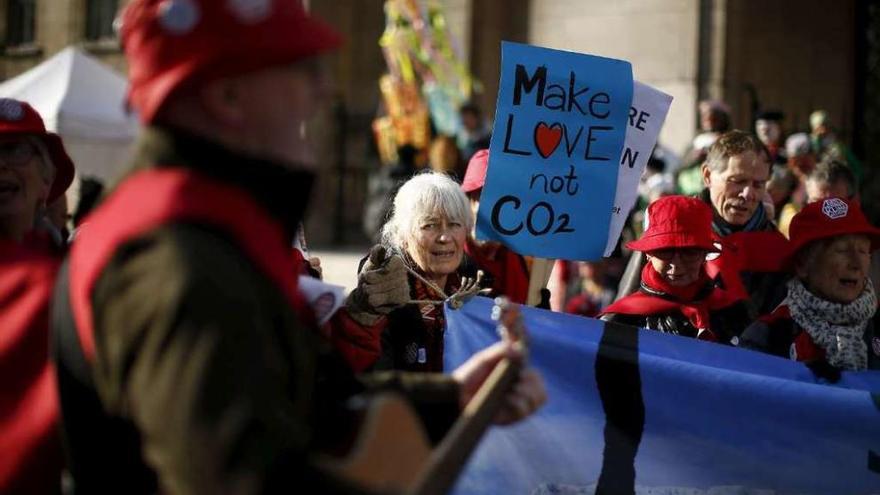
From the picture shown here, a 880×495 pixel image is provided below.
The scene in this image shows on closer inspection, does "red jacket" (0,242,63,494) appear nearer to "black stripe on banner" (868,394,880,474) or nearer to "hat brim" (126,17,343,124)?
"hat brim" (126,17,343,124)

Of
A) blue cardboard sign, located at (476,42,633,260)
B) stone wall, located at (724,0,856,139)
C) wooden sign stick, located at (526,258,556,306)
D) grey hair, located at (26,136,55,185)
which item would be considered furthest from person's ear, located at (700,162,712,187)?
stone wall, located at (724,0,856,139)

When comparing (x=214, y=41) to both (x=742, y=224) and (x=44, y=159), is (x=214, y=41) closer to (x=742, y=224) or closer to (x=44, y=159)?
(x=44, y=159)

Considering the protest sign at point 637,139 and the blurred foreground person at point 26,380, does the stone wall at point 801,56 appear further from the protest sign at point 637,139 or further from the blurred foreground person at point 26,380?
the blurred foreground person at point 26,380

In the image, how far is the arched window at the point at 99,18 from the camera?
22.5 m

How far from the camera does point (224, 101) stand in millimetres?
2031

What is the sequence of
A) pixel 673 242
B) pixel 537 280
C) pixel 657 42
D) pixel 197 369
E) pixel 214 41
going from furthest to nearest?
pixel 657 42 < pixel 537 280 < pixel 673 242 < pixel 214 41 < pixel 197 369

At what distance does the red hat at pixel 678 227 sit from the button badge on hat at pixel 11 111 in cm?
235

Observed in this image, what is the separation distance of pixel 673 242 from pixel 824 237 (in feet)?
1.86

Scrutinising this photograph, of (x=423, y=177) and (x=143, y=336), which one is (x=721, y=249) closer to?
(x=423, y=177)

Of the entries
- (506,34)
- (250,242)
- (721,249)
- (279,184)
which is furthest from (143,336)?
(506,34)

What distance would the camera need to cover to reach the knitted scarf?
178 inches

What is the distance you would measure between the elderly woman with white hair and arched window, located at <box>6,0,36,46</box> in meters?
20.9

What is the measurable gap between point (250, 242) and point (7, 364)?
53 cm

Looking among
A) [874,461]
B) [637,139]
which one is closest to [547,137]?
[637,139]
